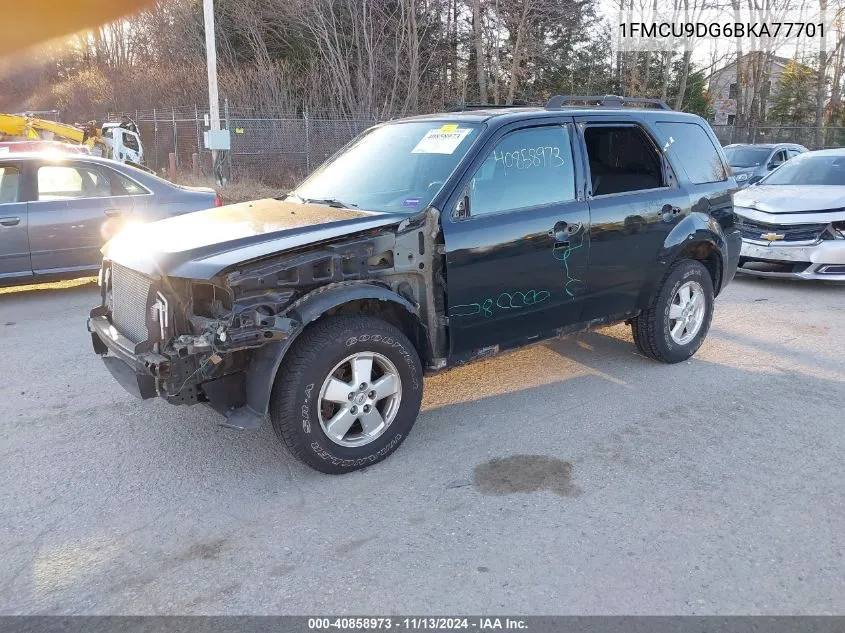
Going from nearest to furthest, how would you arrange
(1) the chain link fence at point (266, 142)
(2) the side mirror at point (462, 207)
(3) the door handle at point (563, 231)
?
(2) the side mirror at point (462, 207)
(3) the door handle at point (563, 231)
(1) the chain link fence at point (266, 142)

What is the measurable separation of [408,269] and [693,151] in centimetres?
306

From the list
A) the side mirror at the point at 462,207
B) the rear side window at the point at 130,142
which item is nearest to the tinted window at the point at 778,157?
the side mirror at the point at 462,207

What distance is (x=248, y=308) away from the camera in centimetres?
333

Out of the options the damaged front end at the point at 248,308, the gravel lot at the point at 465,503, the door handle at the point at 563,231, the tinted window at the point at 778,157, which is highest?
the tinted window at the point at 778,157

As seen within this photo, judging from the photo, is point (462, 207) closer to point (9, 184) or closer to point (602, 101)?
point (602, 101)

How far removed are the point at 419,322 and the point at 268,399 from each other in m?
0.99

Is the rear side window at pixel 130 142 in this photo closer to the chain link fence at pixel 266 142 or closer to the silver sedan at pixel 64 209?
the chain link fence at pixel 266 142

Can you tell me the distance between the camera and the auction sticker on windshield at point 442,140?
4.31 meters

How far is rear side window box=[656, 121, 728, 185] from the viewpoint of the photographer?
5.42 meters

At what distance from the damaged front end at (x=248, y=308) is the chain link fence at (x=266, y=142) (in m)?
16.5

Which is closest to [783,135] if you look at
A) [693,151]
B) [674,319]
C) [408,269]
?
[693,151]

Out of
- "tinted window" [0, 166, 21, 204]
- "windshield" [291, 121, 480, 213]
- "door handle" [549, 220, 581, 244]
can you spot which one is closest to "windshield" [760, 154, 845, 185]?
"door handle" [549, 220, 581, 244]

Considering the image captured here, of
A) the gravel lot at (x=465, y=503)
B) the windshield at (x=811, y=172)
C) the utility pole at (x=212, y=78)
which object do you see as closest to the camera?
Answer: the gravel lot at (x=465, y=503)

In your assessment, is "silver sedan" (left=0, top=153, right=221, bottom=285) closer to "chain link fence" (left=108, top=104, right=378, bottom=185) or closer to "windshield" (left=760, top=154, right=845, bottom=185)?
"windshield" (left=760, top=154, right=845, bottom=185)
